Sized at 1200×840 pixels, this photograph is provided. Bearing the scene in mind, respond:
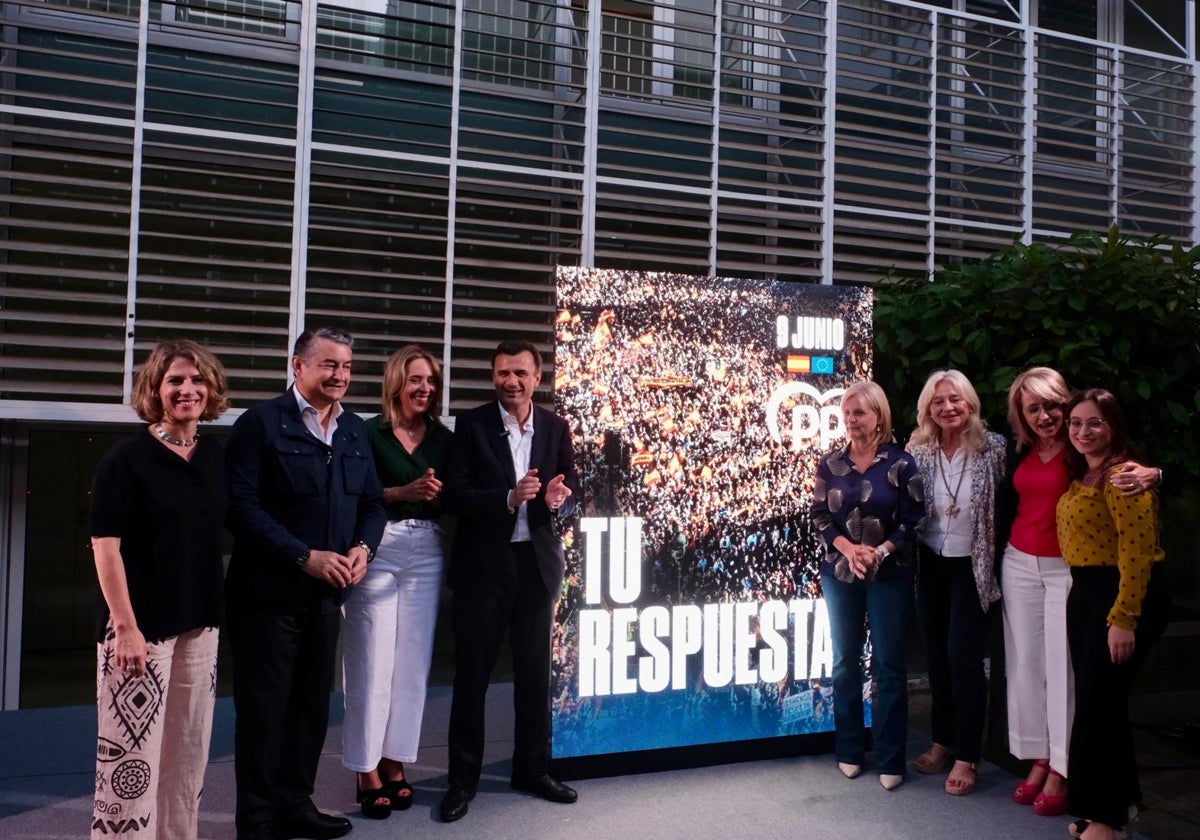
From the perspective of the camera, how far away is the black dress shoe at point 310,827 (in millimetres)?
3270

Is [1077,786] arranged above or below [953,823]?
above

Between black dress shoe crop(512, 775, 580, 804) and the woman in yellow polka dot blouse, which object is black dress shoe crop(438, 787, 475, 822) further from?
the woman in yellow polka dot blouse

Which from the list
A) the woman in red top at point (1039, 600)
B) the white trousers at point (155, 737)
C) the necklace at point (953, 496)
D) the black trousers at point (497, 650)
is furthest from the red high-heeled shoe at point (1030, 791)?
the white trousers at point (155, 737)

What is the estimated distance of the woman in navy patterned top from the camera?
3.82m

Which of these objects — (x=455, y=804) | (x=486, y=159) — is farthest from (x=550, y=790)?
(x=486, y=159)

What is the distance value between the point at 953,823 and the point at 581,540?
1.67 m

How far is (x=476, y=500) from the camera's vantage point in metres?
3.51

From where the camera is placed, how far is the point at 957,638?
12.6 ft

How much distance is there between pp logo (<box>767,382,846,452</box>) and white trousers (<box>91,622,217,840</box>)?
7.46 feet

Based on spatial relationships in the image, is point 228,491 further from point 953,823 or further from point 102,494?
point 953,823

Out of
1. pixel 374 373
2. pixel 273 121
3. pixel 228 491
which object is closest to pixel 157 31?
pixel 273 121

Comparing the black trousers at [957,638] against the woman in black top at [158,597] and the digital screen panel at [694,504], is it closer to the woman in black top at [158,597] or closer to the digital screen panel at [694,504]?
the digital screen panel at [694,504]

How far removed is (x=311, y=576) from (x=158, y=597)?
0.53 m

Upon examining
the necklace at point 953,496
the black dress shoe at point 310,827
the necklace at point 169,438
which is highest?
the necklace at point 169,438
